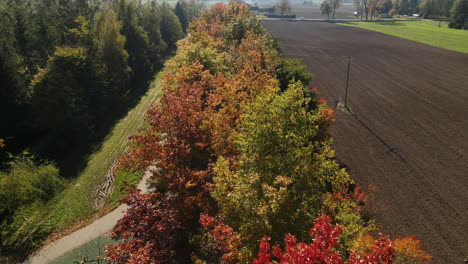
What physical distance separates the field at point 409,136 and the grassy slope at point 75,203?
23.2m

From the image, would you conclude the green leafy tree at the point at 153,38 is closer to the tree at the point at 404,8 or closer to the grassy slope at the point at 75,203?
the grassy slope at the point at 75,203

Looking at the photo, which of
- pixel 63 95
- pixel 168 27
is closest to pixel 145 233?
pixel 63 95

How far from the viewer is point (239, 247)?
1464 centimetres

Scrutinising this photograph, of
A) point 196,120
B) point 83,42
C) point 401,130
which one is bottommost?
point 401,130

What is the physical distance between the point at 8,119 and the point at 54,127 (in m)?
4.75

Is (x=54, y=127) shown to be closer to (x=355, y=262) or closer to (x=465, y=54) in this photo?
(x=355, y=262)

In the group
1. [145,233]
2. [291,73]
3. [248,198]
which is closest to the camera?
[248,198]

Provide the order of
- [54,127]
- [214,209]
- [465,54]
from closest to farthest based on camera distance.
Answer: [214,209] → [54,127] → [465,54]

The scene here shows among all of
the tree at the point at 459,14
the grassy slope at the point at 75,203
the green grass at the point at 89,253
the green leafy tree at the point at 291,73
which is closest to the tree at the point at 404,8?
the tree at the point at 459,14

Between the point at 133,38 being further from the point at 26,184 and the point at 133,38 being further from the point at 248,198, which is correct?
the point at 248,198

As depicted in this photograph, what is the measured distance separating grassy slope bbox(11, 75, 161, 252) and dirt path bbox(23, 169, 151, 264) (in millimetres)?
1173

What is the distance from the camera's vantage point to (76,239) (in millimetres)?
21359

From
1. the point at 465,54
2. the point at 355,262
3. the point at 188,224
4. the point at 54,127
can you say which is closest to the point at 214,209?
the point at 188,224

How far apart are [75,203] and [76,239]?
4.67 m
